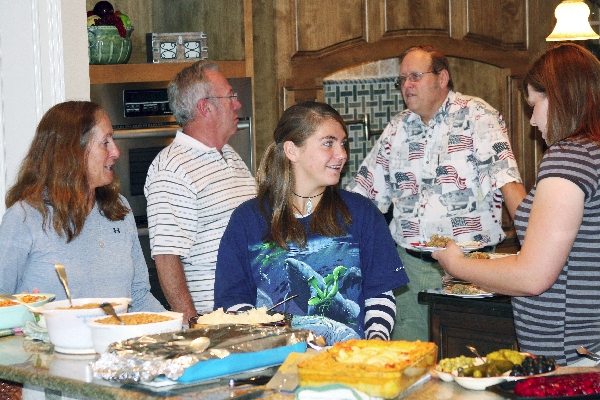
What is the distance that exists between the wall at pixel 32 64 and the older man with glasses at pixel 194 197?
56 centimetres

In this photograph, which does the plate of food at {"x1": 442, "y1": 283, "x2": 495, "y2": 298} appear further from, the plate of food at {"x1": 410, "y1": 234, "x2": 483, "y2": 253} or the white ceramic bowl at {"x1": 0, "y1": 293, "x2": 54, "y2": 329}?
the white ceramic bowl at {"x1": 0, "y1": 293, "x2": 54, "y2": 329}

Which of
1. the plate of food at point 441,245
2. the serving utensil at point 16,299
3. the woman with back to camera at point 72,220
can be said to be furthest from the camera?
the plate of food at point 441,245

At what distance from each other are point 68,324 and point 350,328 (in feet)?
2.62

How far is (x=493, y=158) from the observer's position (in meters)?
3.97

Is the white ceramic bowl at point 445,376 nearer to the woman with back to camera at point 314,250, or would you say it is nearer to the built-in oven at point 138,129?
the woman with back to camera at point 314,250

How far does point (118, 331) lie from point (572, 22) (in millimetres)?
3479

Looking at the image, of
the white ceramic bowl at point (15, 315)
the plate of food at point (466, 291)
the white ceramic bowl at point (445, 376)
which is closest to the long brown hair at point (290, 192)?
the white ceramic bowl at point (15, 315)

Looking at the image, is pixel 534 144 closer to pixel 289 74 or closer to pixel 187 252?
pixel 289 74

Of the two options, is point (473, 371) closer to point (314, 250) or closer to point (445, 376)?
point (445, 376)

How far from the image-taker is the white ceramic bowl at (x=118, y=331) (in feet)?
6.59

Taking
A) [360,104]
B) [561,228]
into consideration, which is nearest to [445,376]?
[561,228]

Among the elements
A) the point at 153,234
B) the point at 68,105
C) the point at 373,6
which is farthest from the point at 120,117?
the point at 373,6

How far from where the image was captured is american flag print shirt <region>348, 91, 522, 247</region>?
399 centimetres

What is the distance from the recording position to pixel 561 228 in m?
2.29
